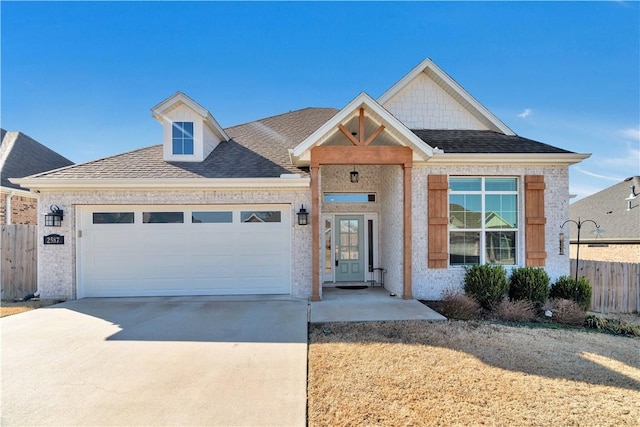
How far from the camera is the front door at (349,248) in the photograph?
10.1m

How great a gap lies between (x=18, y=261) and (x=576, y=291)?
15.1 m

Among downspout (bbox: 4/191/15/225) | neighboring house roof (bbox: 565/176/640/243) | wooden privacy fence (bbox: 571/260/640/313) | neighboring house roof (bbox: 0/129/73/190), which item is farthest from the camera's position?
neighboring house roof (bbox: 565/176/640/243)

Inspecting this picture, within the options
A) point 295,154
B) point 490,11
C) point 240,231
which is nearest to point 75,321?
point 240,231

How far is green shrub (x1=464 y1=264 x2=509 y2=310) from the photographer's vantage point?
746 cm

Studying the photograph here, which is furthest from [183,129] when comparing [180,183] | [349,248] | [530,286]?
[530,286]

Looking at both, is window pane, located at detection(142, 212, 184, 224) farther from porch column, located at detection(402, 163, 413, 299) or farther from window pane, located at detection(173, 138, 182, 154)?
porch column, located at detection(402, 163, 413, 299)

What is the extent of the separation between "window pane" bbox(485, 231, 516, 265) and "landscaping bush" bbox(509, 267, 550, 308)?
0.59 m

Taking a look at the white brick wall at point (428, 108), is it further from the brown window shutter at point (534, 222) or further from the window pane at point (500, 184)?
the brown window shutter at point (534, 222)

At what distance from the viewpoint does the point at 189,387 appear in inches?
147

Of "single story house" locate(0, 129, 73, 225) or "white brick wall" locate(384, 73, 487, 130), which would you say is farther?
"single story house" locate(0, 129, 73, 225)

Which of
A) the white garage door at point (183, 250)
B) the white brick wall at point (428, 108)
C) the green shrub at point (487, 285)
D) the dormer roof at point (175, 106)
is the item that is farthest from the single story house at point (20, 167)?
the green shrub at point (487, 285)

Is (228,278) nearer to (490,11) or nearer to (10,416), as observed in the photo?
(10,416)

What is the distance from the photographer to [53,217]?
26.4ft

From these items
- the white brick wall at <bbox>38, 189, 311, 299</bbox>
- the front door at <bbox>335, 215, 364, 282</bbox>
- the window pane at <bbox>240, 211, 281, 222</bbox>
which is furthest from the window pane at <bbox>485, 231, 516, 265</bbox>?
the window pane at <bbox>240, 211, 281, 222</bbox>
